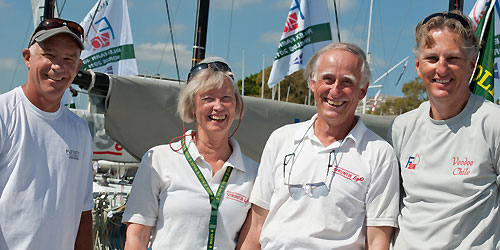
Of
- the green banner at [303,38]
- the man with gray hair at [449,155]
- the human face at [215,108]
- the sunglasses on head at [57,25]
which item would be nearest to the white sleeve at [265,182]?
the human face at [215,108]

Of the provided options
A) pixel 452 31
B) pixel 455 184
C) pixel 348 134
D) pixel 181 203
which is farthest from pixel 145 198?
pixel 452 31

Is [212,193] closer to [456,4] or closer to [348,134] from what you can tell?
[348,134]

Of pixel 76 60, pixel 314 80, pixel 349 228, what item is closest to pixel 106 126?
pixel 76 60

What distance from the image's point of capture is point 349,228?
110 inches

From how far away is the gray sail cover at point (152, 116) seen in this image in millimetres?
5723

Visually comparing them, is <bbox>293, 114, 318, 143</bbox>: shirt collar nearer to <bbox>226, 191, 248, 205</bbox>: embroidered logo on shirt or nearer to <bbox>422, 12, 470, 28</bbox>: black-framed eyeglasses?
<bbox>226, 191, 248, 205</bbox>: embroidered logo on shirt

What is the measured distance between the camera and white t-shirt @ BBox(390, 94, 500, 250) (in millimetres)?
2633

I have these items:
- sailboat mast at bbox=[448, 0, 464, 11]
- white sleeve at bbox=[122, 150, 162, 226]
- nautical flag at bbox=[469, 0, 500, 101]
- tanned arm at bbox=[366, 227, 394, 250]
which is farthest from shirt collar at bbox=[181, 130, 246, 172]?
sailboat mast at bbox=[448, 0, 464, 11]

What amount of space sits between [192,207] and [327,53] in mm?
1261

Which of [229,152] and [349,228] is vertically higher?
[229,152]

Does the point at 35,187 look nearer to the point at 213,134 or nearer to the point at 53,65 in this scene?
the point at 53,65

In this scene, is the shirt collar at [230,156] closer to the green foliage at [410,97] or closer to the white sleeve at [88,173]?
the white sleeve at [88,173]

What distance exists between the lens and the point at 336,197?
281 cm

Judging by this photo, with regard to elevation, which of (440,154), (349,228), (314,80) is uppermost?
(314,80)
